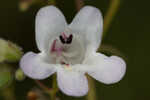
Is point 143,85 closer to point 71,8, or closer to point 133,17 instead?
point 133,17

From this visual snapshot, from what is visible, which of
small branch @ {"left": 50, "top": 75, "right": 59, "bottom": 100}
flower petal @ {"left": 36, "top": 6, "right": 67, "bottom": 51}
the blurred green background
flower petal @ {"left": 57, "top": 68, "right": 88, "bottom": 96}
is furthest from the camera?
the blurred green background

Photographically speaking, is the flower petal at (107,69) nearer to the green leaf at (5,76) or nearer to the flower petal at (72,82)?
the flower petal at (72,82)

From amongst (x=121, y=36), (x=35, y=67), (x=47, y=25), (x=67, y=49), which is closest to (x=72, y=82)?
(x=35, y=67)

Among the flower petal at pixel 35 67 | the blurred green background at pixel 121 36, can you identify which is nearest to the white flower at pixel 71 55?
the flower petal at pixel 35 67

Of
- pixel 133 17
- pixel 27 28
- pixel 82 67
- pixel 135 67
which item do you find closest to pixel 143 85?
pixel 135 67

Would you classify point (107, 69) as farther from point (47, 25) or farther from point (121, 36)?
point (121, 36)

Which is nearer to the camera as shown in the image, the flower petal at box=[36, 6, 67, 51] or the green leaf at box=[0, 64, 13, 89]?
the flower petal at box=[36, 6, 67, 51]

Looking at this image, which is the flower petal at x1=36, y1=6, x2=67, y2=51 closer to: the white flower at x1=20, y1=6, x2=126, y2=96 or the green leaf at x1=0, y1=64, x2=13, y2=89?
the white flower at x1=20, y1=6, x2=126, y2=96

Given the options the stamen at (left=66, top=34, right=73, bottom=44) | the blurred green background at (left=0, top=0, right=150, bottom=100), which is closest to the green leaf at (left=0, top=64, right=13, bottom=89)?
the stamen at (left=66, top=34, right=73, bottom=44)
